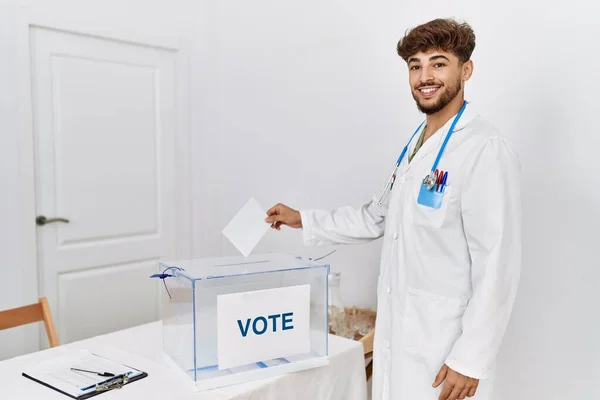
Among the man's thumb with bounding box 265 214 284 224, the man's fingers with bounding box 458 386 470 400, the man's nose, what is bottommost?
the man's fingers with bounding box 458 386 470 400

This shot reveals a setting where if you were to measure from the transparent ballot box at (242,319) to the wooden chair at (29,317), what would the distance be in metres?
0.61

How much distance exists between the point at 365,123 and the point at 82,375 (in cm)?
167

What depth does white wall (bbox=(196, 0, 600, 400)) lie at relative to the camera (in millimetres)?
1939

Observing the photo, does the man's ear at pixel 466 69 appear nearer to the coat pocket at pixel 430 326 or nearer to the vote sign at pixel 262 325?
the coat pocket at pixel 430 326

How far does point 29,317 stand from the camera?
197 cm

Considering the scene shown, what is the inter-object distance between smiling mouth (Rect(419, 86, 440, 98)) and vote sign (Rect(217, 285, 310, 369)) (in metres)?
0.64

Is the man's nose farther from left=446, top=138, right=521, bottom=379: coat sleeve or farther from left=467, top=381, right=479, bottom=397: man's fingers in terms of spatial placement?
left=467, top=381, right=479, bottom=397: man's fingers

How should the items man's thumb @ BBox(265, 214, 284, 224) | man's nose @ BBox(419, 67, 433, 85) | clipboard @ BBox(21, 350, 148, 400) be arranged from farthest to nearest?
man's thumb @ BBox(265, 214, 284, 224) < man's nose @ BBox(419, 67, 433, 85) < clipboard @ BBox(21, 350, 148, 400)

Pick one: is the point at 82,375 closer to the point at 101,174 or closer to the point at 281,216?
the point at 281,216

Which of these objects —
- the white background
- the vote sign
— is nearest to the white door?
the white background

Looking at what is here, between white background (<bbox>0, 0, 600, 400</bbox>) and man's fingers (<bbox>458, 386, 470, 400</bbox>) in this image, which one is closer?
man's fingers (<bbox>458, 386, 470, 400</bbox>)

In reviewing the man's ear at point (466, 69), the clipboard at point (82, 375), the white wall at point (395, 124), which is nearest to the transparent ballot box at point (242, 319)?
the clipboard at point (82, 375)

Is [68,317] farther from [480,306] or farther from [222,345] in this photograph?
[480,306]

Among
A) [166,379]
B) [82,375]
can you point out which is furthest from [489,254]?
[82,375]
